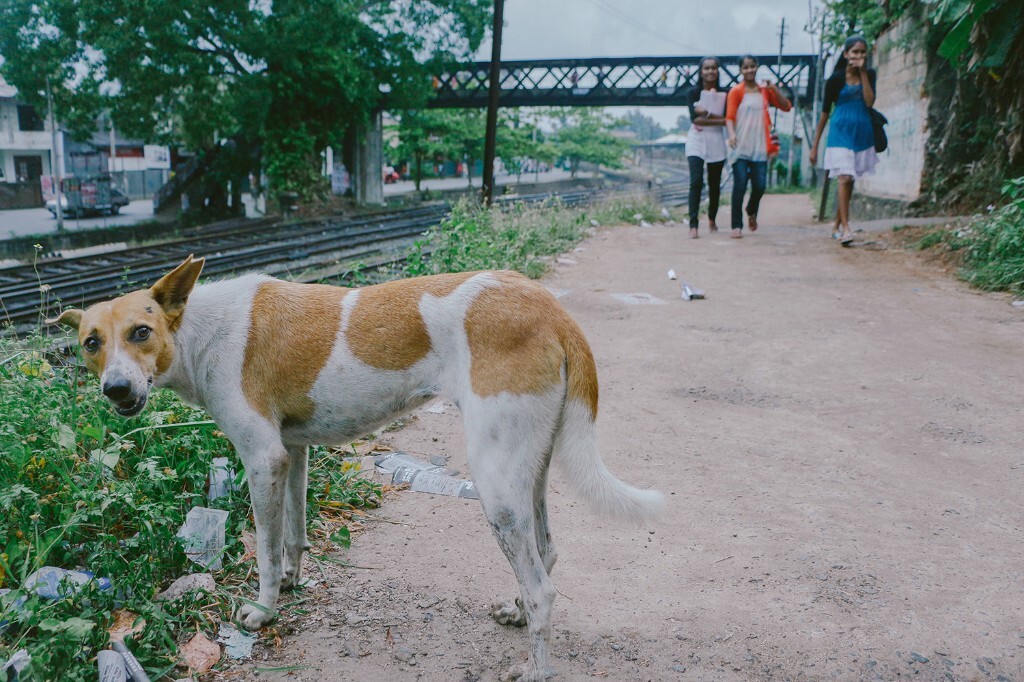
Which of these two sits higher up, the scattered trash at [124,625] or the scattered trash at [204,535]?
the scattered trash at [204,535]

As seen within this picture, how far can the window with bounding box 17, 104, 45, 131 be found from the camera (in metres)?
27.3

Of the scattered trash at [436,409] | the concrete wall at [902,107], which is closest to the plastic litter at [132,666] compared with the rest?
the scattered trash at [436,409]

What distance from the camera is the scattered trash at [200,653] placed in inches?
104

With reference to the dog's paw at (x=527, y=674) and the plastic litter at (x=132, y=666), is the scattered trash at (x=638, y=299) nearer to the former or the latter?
the dog's paw at (x=527, y=674)

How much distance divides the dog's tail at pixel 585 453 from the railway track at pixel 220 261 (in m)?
5.12

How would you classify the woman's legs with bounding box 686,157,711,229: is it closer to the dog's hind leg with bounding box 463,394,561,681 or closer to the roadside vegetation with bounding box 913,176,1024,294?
the roadside vegetation with bounding box 913,176,1024,294

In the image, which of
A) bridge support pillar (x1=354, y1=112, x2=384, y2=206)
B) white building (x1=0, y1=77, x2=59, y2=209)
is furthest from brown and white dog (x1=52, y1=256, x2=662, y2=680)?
white building (x1=0, y1=77, x2=59, y2=209)

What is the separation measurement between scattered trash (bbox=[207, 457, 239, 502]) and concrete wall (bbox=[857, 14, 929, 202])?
11707 millimetres

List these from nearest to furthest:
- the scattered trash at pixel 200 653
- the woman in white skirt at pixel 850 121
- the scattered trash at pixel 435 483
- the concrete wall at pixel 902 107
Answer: the scattered trash at pixel 200 653 → the scattered trash at pixel 435 483 → the woman in white skirt at pixel 850 121 → the concrete wall at pixel 902 107

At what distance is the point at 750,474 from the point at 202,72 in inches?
871

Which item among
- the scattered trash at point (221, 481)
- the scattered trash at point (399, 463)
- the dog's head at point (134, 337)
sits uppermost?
the dog's head at point (134, 337)

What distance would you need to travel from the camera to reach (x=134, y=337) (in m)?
2.50

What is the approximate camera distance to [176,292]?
2650mm

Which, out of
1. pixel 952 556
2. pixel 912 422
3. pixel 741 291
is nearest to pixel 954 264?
pixel 741 291
